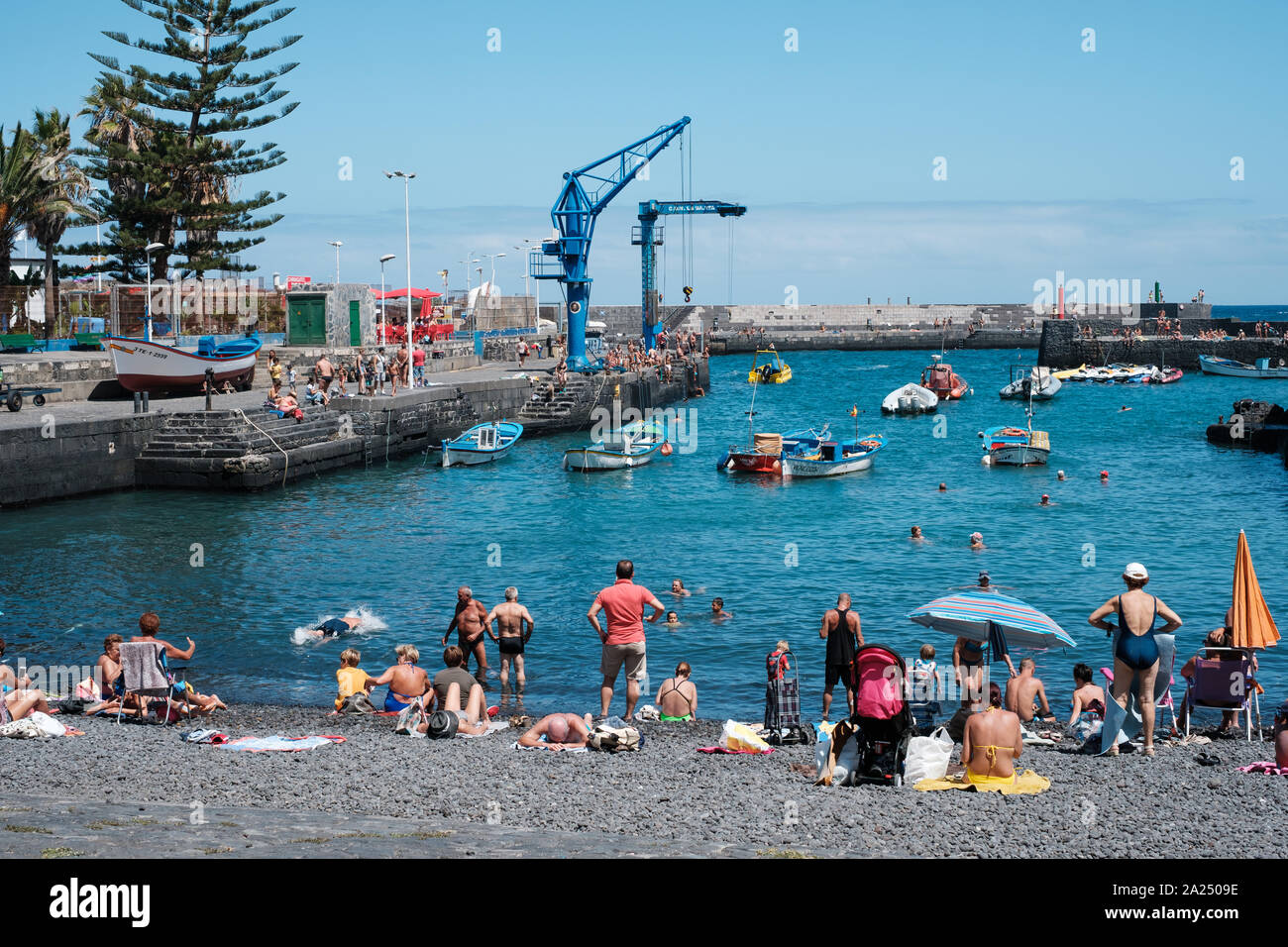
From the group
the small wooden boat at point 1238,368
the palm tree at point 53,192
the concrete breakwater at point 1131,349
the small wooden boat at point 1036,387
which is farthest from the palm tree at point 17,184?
the small wooden boat at point 1238,368

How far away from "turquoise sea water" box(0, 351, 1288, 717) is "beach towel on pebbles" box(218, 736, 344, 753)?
381 centimetres

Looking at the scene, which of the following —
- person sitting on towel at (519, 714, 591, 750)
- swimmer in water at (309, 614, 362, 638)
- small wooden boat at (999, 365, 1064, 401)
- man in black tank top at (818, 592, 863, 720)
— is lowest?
swimmer in water at (309, 614, 362, 638)

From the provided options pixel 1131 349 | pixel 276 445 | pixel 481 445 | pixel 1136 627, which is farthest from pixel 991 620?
pixel 1131 349

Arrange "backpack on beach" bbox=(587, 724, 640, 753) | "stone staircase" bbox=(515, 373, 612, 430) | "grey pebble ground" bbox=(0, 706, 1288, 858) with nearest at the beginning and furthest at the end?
"grey pebble ground" bbox=(0, 706, 1288, 858)
"backpack on beach" bbox=(587, 724, 640, 753)
"stone staircase" bbox=(515, 373, 612, 430)

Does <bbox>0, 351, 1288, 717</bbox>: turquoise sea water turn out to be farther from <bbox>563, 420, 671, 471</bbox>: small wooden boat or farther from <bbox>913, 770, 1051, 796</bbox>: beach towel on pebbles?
<bbox>913, 770, 1051, 796</bbox>: beach towel on pebbles

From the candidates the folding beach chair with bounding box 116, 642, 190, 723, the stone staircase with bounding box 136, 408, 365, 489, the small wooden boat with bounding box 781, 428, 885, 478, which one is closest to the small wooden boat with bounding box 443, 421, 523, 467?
the stone staircase with bounding box 136, 408, 365, 489

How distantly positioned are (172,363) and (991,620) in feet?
104

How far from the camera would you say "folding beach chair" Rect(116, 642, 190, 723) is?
12.7m

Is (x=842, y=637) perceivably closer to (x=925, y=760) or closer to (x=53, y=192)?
(x=925, y=760)

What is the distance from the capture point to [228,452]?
1313 inches

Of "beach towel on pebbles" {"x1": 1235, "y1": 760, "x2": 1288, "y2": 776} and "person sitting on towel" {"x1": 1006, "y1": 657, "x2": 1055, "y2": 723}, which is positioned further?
"person sitting on towel" {"x1": 1006, "y1": 657, "x2": 1055, "y2": 723}

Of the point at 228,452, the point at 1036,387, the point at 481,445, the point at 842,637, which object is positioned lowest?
the point at 842,637

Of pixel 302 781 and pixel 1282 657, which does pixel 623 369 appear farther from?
pixel 302 781
